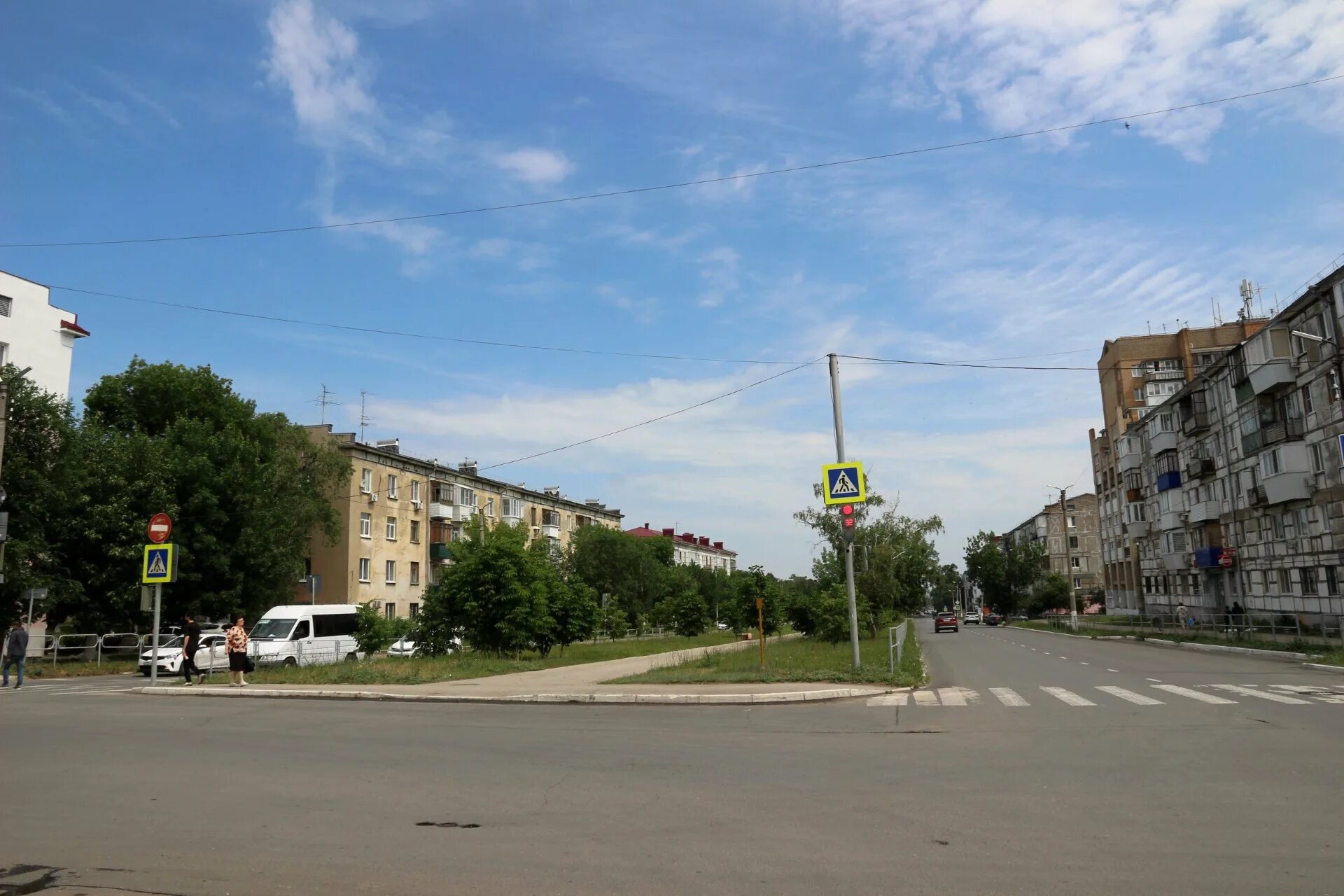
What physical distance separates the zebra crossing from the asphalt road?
0.78 m

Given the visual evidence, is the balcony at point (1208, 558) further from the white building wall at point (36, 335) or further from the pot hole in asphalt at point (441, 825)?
the white building wall at point (36, 335)

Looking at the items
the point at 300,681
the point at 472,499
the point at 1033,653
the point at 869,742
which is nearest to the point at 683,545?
the point at 472,499

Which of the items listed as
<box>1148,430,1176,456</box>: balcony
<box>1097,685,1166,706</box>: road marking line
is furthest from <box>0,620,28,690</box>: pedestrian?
<box>1148,430,1176,456</box>: balcony

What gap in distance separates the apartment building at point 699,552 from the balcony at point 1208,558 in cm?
6960

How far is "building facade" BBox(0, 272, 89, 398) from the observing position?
43.4 m

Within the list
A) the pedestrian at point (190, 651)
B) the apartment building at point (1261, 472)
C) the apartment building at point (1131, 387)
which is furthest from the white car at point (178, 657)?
the apartment building at point (1131, 387)

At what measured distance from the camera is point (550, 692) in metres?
18.8

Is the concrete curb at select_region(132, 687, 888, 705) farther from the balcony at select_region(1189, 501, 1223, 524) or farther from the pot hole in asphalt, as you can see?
the balcony at select_region(1189, 501, 1223, 524)

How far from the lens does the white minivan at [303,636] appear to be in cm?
3134

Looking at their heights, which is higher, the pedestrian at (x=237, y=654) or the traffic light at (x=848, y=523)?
the traffic light at (x=848, y=523)

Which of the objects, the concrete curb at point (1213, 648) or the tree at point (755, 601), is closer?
the concrete curb at point (1213, 648)

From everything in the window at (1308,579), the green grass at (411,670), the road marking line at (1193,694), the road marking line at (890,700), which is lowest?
the road marking line at (1193,694)

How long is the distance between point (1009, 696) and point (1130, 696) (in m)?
2.13

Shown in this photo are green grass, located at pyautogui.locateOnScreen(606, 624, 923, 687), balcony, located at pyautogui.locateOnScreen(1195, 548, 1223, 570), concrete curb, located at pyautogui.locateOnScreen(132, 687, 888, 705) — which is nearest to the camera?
concrete curb, located at pyautogui.locateOnScreen(132, 687, 888, 705)
